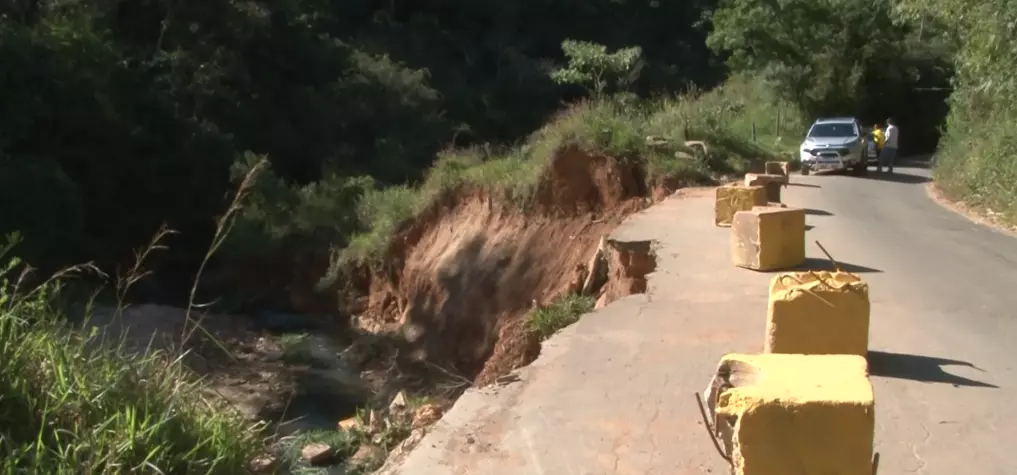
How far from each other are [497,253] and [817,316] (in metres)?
14.0

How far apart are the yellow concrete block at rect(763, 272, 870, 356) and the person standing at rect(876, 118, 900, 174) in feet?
81.4

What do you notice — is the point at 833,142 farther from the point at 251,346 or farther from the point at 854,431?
the point at 854,431

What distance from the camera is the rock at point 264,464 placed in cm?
609

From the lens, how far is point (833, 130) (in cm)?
3047

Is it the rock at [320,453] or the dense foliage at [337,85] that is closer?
the rock at [320,453]

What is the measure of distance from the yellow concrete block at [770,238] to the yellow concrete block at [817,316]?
183 inches

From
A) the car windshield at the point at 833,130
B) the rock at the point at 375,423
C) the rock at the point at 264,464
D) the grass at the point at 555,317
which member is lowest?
the car windshield at the point at 833,130

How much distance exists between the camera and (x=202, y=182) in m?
29.2

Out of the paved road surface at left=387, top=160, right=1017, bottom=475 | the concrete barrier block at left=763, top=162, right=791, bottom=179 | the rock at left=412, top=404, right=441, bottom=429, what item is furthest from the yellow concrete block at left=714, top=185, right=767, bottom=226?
the rock at left=412, top=404, right=441, bottom=429

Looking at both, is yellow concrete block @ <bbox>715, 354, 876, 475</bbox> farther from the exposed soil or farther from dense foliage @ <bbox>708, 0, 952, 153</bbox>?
dense foliage @ <bbox>708, 0, 952, 153</bbox>

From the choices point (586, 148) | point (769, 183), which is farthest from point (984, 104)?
point (586, 148)

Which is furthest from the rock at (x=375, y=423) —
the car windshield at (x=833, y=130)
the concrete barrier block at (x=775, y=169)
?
the car windshield at (x=833, y=130)

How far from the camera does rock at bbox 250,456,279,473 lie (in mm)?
6091

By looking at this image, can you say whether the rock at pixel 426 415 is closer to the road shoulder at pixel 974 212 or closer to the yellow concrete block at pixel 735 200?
the yellow concrete block at pixel 735 200
